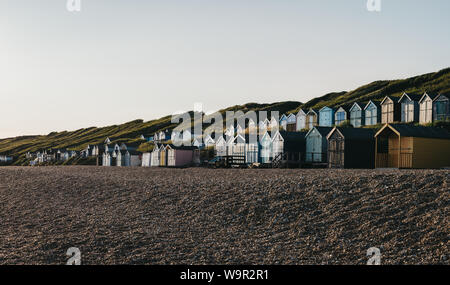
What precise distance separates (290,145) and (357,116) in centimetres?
2367

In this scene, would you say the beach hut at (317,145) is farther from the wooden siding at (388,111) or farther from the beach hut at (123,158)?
the beach hut at (123,158)

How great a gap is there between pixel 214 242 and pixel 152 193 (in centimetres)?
912

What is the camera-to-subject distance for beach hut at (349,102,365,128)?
222 feet

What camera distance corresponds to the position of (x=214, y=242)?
42.9 ft

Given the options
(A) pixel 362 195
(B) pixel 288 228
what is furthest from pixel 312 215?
(A) pixel 362 195

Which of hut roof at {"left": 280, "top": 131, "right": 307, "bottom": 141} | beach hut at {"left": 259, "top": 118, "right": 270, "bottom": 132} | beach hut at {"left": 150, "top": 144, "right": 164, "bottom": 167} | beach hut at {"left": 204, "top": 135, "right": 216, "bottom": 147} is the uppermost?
beach hut at {"left": 259, "top": 118, "right": 270, "bottom": 132}

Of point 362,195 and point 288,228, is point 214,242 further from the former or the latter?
point 362,195

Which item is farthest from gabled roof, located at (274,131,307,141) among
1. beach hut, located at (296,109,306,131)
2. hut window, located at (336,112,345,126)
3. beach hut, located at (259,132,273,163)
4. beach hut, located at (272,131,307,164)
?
beach hut, located at (296,109,306,131)

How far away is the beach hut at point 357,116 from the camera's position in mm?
67688

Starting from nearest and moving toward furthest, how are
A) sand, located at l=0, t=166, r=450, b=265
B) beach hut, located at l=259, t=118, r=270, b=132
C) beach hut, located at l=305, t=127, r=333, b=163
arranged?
sand, located at l=0, t=166, r=450, b=265, beach hut, located at l=305, t=127, r=333, b=163, beach hut, located at l=259, t=118, r=270, b=132

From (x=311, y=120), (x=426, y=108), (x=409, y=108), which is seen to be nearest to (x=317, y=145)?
(x=426, y=108)

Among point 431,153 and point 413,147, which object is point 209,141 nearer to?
point 431,153

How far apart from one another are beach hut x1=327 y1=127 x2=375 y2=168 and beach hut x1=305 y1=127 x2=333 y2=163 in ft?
15.1

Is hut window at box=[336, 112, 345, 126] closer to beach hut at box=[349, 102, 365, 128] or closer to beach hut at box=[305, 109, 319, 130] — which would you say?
beach hut at box=[349, 102, 365, 128]
